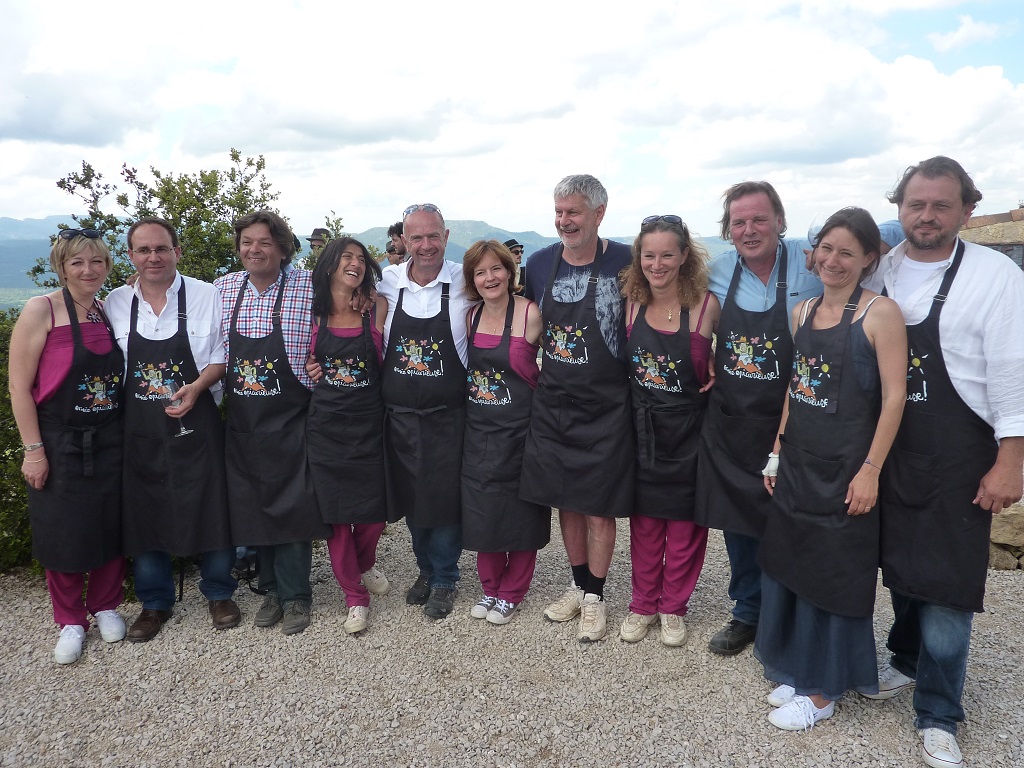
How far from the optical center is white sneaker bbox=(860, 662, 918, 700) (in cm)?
307

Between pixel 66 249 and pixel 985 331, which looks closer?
pixel 985 331

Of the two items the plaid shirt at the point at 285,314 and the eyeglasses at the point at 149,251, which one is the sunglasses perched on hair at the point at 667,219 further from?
the eyeglasses at the point at 149,251

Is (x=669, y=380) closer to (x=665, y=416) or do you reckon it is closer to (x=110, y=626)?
(x=665, y=416)

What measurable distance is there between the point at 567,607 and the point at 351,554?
124 cm

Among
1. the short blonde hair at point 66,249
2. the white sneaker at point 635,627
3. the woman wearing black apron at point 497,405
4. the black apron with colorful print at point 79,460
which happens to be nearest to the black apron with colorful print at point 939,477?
the white sneaker at point 635,627

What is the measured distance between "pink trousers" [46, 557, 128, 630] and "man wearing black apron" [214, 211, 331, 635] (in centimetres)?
70

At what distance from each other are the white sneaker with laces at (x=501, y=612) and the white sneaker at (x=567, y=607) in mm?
200

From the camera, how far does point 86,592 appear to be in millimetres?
3752

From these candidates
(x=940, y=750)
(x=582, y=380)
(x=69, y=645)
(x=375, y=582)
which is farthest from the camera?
(x=375, y=582)

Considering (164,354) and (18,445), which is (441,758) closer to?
(164,354)

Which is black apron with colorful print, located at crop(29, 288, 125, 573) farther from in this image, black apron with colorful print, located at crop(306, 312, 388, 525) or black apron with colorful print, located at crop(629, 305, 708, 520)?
black apron with colorful print, located at crop(629, 305, 708, 520)

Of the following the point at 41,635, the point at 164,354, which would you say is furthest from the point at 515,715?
the point at 41,635

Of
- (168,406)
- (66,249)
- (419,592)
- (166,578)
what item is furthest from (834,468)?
(66,249)

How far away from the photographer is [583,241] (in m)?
3.48
